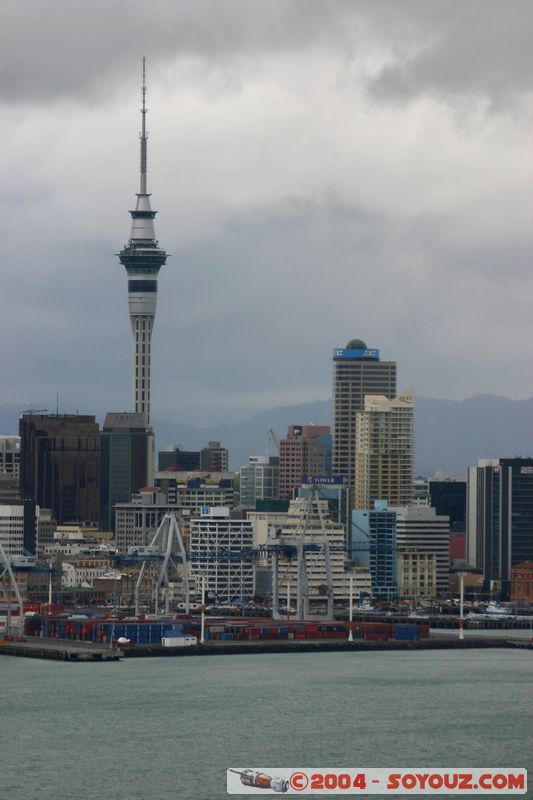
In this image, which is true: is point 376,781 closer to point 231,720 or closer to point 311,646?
point 231,720

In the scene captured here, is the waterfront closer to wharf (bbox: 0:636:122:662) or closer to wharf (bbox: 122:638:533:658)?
wharf (bbox: 0:636:122:662)

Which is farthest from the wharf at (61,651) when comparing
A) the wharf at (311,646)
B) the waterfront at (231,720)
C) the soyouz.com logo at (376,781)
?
the soyouz.com logo at (376,781)

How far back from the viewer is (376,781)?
6969cm

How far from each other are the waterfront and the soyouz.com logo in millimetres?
1396

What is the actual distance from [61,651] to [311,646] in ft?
54.4

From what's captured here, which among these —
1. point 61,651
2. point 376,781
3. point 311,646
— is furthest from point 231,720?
point 311,646

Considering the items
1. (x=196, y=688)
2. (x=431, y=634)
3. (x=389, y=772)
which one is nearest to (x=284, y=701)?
(x=196, y=688)

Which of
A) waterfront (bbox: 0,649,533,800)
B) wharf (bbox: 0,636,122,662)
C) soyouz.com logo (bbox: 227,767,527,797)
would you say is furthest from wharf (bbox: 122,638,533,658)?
soyouz.com logo (bbox: 227,767,527,797)

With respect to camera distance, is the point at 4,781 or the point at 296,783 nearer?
the point at 296,783

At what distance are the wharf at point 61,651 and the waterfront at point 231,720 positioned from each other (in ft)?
6.98

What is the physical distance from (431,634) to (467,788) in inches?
3070

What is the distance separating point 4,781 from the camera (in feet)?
231

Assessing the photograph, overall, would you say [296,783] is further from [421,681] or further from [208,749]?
[421,681]

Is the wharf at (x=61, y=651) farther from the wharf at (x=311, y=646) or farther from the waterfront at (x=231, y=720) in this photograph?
the waterfront at (x=231, y=720)
